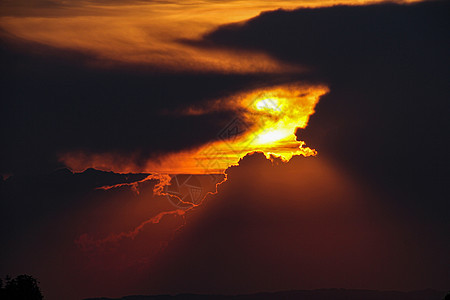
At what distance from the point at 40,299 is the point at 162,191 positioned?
31541 millimetres

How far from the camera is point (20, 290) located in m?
85.3

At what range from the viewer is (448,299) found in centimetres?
8769

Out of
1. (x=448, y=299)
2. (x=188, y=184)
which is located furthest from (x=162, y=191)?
(x=448, y=299)

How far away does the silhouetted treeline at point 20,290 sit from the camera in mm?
84062

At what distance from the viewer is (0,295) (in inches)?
3250

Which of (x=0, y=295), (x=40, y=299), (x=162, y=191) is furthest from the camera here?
(x=162, y=191)

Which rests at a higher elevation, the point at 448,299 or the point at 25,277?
the point at 25,277

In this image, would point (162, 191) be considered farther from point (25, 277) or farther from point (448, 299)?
point (448, 299)

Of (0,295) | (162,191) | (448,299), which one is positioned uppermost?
(162,191)

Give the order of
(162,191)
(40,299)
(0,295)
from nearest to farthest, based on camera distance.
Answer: (0,295)
(40,299)
(162,191)

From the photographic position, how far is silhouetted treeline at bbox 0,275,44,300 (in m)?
84.1

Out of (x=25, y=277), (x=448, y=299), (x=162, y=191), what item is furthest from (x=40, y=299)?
(x=448, y=299)

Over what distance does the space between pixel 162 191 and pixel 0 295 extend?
121 feet

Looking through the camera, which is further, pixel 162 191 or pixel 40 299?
pixel 162 191
